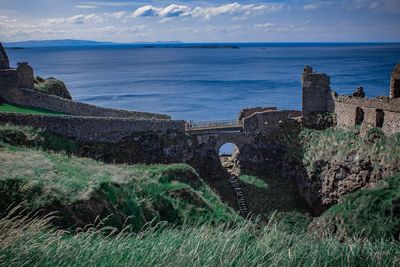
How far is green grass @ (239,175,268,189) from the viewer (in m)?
33.1

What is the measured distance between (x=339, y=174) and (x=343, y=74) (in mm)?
96969

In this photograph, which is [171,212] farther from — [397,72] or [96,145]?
[397,72]

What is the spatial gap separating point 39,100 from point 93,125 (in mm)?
5664

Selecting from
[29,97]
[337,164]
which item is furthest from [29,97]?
[337,164]

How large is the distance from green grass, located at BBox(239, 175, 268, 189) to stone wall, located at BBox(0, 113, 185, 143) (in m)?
5.71

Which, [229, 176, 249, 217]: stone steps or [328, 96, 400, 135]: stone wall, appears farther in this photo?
[229, 176, 249, 217]: stone steps

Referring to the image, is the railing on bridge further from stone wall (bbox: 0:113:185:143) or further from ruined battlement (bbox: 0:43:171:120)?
ruined battlement (bbox: 0:43:171:120)

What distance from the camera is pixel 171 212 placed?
20.0 metres

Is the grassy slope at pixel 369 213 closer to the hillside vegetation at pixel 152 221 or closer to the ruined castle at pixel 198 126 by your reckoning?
the hillside vegetation at pixel 152 221

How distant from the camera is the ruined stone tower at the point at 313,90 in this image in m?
35.5

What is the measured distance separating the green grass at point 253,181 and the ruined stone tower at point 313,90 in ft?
21.0

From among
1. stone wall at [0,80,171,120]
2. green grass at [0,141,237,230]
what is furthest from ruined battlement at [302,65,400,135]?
stone wall at [0,80,171,120]

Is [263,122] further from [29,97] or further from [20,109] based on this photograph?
[20,109]

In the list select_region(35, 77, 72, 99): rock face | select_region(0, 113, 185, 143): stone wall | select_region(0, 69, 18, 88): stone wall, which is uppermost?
select_region(0, 69, 18, 88): stone wall
